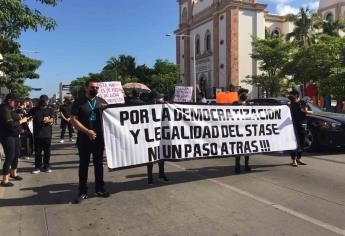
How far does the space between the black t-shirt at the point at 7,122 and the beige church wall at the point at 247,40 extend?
5231cm

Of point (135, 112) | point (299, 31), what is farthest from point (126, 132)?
point (299, 31)

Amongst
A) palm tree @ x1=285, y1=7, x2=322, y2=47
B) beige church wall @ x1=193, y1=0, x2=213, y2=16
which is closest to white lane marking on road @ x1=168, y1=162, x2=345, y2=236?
palm tree @ x1=285, y1=7, x2=322, y2=47

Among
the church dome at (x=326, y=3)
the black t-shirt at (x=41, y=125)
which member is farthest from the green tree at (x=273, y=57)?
the black t-shirt at (x=41, y=125)

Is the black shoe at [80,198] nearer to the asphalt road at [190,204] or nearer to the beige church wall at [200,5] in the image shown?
the asphalt road at [190,204]

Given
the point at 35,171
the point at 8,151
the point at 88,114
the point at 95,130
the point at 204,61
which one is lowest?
the point at 35,171

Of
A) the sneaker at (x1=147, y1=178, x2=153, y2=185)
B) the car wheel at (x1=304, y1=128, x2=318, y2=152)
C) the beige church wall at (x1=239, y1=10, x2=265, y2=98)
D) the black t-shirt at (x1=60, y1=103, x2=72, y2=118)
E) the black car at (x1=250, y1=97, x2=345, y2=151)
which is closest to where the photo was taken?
the sneaker at (x1=147, y1=178, x2=153, y2=185)

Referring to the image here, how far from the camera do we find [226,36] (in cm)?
6059

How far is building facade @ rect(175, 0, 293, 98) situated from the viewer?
196 feet

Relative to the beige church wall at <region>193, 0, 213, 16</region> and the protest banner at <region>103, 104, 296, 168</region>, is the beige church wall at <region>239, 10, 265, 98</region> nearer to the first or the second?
the beige church wall at <region>193, 0, 213, 16</region>

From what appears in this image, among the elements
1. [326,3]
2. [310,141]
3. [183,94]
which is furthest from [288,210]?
[326,3]

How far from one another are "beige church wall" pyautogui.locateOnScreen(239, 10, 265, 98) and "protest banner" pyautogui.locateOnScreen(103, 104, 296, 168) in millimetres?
50748

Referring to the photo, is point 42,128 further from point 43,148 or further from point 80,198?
point 80,198

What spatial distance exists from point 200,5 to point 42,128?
61.0 meters

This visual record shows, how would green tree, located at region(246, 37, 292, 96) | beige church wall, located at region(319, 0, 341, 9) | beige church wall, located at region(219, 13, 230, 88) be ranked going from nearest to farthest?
green tree, located at region(246, 37, 292, 96) < beige church wall, located at region(219, 13, 230, 88) < beige church wall, located at region(319, 0, 341, 9)
